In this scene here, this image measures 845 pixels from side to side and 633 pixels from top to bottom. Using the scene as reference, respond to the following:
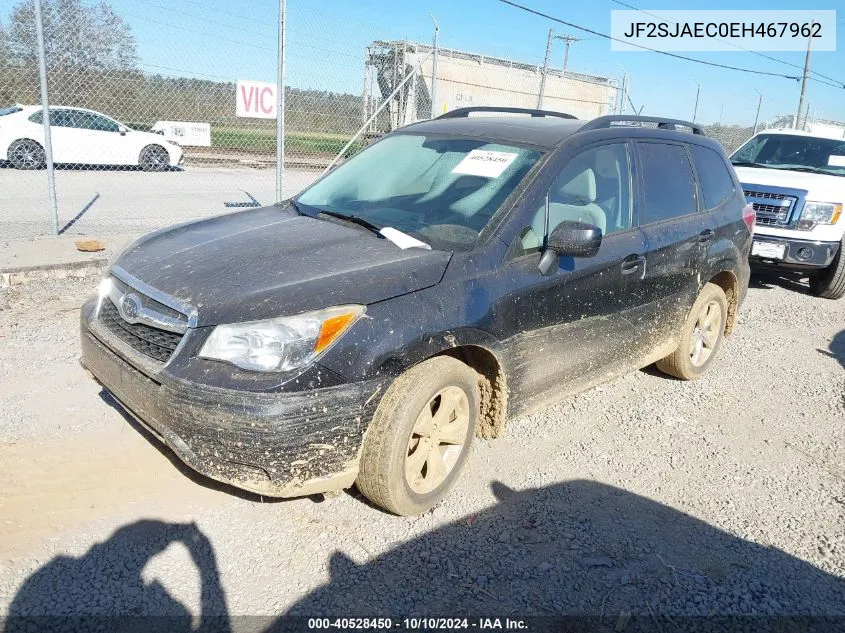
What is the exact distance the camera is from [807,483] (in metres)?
3.75

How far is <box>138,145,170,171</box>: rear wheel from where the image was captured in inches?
609

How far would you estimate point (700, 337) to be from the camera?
5074mm

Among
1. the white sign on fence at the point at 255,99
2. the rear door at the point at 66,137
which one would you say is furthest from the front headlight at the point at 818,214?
the rear door at the point at 66,137

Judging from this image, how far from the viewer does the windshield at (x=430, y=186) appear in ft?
11.0

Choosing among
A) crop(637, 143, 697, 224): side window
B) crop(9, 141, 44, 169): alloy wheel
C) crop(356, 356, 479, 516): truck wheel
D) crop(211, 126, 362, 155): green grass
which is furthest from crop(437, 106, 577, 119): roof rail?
crop(9, 141, 44, 169): alloy wheel

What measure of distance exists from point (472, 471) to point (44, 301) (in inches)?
165

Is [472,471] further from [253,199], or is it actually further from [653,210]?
[253,199]

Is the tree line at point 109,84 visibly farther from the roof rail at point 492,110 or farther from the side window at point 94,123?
the roof rail at point 492,110

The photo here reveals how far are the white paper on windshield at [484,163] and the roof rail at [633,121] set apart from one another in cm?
53

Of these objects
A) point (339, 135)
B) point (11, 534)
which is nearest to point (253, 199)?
point (339, 135)

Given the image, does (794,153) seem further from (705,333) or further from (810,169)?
(705,333)

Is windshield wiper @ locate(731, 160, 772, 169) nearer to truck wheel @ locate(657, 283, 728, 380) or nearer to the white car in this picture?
truck wheel @ locate(657, 283, 728, 380)

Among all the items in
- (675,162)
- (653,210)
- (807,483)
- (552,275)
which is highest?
(675,162)

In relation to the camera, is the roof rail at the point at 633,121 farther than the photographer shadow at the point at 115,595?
Yes
